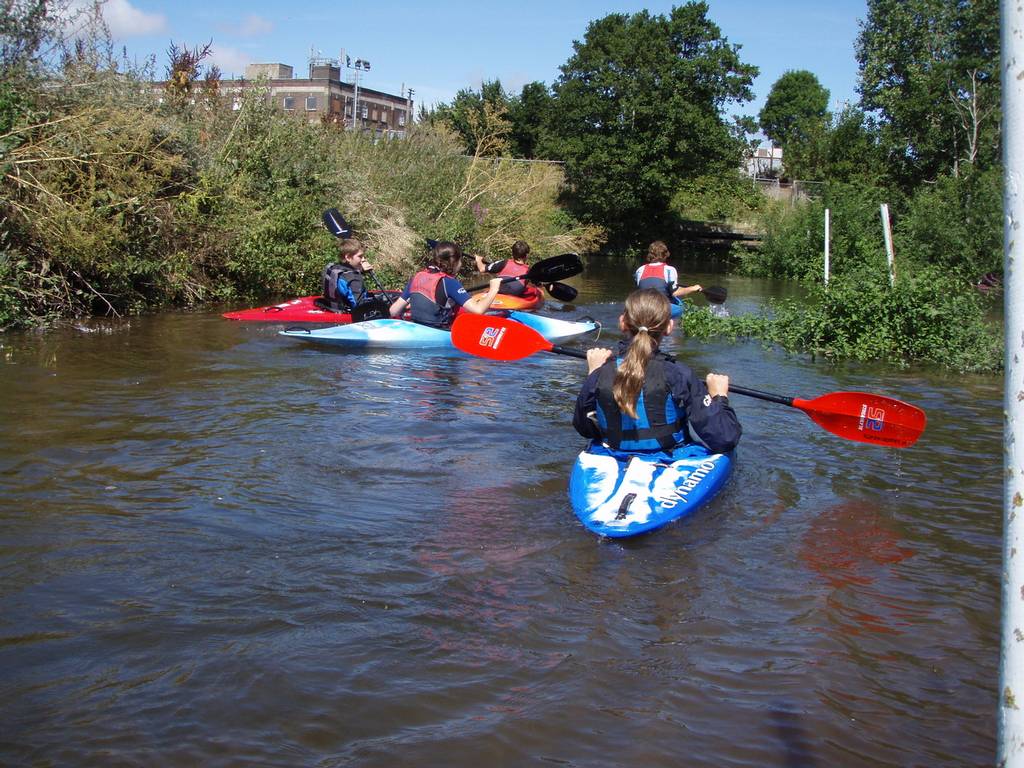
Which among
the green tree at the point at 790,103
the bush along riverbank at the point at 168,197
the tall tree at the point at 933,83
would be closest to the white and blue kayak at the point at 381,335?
the bush along riverbank at the point at 168,197

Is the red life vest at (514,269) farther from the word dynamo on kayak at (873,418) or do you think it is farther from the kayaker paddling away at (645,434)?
the kayaker paddling away at (645,434)

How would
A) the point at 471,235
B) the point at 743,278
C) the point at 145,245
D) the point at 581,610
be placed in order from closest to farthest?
the point at 581,610, the point at 145,245, the point at 471,235, the point at 743,278

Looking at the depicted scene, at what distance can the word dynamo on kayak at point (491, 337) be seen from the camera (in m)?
7.71

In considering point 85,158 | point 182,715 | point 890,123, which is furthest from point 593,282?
point 182,715

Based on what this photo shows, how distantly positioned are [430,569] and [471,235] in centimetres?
1770

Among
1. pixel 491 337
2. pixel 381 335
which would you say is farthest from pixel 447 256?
pixel 491 337

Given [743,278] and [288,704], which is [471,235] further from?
[288,704]

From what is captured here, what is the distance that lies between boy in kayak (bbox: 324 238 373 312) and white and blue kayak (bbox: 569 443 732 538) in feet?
20.3

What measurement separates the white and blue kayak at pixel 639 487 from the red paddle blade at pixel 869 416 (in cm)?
114

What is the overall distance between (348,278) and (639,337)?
6.78 meters

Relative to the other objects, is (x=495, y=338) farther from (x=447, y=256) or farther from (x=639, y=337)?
(x=639, y=337)

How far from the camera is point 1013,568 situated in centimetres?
174

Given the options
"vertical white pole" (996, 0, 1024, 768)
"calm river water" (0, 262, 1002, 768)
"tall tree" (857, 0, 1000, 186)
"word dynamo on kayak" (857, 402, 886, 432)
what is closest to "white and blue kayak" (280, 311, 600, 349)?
"calm river water" (0, 262, 1002, 768)

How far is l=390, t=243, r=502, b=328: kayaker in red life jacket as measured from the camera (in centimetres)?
993
